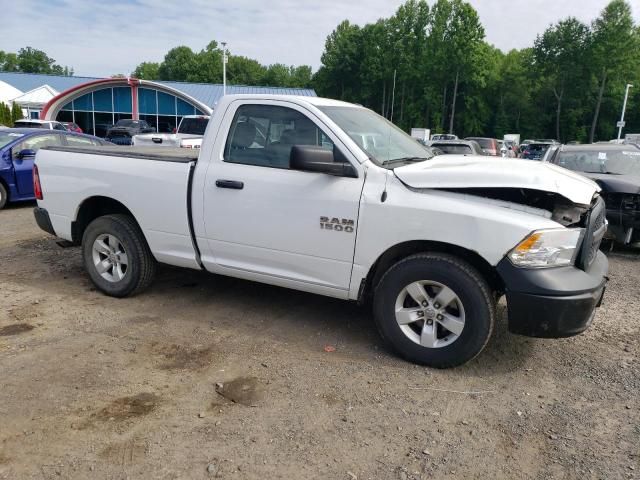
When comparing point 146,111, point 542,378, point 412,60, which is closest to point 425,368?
point 542,378

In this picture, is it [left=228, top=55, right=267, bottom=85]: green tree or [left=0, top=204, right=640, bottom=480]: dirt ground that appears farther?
[left=228, top=55, right=267, bottom=85]: green tree

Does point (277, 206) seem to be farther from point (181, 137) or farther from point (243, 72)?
point (243, 72)

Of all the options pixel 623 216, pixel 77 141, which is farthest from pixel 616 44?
pixel 77 141

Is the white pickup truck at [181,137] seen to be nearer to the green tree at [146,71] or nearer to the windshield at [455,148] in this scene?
the windshield at [455,148]

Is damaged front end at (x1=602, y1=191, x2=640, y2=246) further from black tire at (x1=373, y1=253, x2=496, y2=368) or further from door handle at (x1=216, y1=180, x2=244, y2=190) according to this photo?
door handle at (x1=216, y1=180, x2=244, y2=190)

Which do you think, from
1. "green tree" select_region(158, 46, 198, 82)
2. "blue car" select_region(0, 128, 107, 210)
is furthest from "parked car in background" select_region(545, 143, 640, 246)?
"green tree" select_region(158, 46, 198, 82)

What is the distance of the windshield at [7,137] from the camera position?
1017 centimetres

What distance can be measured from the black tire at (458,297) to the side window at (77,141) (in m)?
9.64

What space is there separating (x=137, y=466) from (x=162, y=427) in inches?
14.2

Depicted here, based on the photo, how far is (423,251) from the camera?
3775 millimetres

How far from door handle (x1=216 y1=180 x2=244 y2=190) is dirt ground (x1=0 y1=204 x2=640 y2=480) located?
48.5 inches

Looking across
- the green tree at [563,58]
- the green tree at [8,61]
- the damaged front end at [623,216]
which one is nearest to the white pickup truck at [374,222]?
the damaged front end at [623,216]

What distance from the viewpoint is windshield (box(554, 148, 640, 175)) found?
7871 millimetres

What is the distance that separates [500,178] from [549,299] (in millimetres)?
870
